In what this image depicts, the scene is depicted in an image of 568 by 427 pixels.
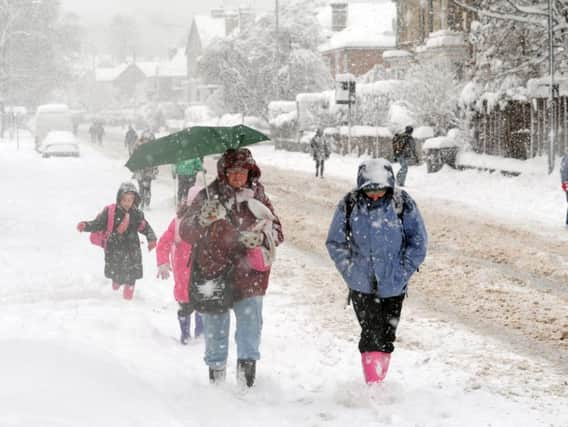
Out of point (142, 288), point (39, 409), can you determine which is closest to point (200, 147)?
point (39, 409)

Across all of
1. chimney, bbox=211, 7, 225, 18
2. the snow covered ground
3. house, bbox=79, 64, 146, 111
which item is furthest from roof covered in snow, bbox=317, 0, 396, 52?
house, bbox=79, 64, 146, 111

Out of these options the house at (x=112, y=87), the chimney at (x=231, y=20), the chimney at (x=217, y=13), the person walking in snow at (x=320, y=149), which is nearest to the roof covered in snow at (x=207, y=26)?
the chimney at (x=217, y=13)

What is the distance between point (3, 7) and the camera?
5812cm

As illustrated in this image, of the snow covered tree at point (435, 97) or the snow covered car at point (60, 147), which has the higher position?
the snow covered tree at point (435, 97)

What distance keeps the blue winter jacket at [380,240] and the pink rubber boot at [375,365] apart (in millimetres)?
452

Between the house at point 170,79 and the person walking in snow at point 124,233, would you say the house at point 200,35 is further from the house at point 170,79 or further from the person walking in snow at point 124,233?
the person walking in snow at point 124,233

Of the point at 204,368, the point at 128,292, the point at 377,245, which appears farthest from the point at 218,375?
the point at 128,292

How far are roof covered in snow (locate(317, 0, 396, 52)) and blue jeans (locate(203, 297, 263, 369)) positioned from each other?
5220 cm

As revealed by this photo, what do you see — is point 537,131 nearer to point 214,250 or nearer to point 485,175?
point 485,175

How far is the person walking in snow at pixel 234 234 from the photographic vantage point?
5.39 m

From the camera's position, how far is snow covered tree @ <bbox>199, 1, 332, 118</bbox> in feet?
165

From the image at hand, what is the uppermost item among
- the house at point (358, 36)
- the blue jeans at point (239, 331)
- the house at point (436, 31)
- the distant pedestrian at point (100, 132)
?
the house at point (358, 36)

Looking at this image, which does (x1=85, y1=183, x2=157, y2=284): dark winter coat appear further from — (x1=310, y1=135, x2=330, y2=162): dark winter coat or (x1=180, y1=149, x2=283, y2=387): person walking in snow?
(x1=310, y1=135, x2=330, y2=162): dark winter coat

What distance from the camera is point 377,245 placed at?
215 inches
